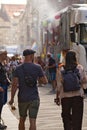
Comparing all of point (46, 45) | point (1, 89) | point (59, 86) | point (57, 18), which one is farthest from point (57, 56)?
point (59, 86)

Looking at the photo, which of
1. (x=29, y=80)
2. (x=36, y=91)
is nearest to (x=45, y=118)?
(x=36, y=91)

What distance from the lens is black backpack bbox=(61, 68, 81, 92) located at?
31.1 feet

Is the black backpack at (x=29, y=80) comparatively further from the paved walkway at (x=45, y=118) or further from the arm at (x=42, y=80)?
the paved walkway at (x=45, y=118)

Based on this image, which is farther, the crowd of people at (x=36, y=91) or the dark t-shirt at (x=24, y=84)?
the dark t-shirt at (x=24, y=84)

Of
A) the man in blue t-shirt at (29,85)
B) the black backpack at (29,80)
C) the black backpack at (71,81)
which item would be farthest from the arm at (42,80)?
the black backpack at (71,81)

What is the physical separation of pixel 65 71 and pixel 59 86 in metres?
0.26

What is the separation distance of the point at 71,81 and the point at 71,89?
0.42ft

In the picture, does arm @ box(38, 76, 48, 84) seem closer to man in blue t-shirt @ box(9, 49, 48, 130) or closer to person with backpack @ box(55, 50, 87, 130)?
man in blue t-shirt @ box(9, 49, 48, 130)

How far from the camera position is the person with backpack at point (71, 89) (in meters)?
9.48

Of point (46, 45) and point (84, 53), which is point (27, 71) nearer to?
point (84, 53)

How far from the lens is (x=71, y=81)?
9.49 meters

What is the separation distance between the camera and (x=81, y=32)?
2381 centimetres

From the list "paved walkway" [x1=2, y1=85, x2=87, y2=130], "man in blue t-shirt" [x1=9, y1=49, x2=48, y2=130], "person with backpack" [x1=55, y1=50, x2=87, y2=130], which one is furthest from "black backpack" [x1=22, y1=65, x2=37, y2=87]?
"paved walkway" [x1=2, y1=85, x2=87, y2=130]

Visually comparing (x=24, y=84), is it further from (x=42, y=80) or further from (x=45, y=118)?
(x=45, y=118)
